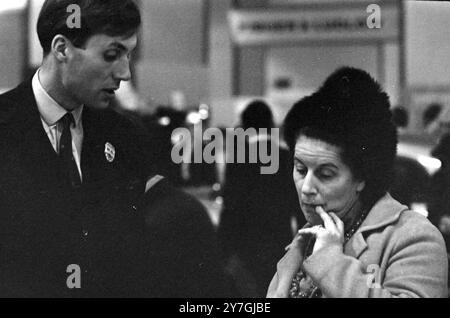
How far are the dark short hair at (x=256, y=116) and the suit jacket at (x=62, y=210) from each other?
38 centimetres

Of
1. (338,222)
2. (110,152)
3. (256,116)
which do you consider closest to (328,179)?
(338,222)

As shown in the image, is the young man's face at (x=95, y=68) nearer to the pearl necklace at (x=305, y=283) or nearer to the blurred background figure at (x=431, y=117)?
the pearl necklace at (x=305, y=283)

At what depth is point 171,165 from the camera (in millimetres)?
2092

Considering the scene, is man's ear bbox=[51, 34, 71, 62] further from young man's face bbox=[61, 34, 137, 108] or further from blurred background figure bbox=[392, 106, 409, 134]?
blurred background figure bbox=[392, 106, 409, 134]

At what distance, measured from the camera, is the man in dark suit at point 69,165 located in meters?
1.94

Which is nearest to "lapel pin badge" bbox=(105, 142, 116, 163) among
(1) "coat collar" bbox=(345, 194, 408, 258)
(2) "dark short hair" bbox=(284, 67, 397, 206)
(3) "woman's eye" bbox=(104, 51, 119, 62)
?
(3) "woman's eye" bbox=(104, 51, 119, 62)

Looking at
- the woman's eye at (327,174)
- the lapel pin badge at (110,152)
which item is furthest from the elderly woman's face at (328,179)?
the lapel pin badge at (110,152)

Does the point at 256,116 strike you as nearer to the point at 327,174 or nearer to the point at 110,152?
the point at 327,174

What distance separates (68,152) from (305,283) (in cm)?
83

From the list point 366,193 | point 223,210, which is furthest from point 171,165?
point 366,193

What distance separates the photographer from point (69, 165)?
6.41 ft

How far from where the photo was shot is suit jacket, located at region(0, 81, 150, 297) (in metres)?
1.95

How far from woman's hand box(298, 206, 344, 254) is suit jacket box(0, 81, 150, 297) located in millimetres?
582

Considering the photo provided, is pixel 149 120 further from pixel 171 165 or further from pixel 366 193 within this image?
pixel 366 193
